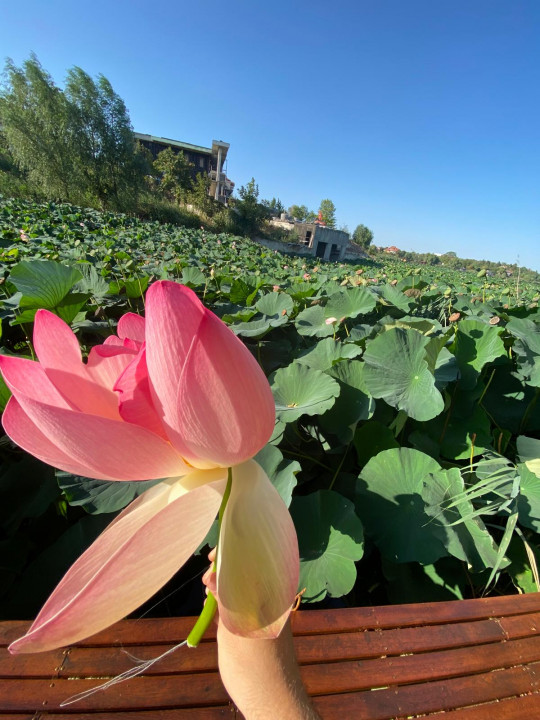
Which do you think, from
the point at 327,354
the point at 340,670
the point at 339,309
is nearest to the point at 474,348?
the point at 327,354

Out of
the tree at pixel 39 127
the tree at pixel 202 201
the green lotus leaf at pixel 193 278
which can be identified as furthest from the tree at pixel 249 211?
the green lotus leaf at pixel 193 278

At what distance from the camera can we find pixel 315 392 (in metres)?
0.99

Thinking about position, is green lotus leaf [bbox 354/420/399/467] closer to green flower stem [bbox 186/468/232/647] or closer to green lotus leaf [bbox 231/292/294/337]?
green lotus leaf [bbox 231/292/294/337]

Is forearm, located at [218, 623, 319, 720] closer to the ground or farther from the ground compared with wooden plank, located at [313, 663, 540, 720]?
farther from the ground

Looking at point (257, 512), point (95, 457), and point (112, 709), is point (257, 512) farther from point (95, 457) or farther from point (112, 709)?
point (112, 709)

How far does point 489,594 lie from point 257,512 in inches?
37.0

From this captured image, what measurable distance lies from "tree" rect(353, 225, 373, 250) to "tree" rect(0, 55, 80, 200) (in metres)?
39.5

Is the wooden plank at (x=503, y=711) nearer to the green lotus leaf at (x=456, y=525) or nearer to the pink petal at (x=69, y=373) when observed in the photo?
the green lotus leaf at (x=456, y=525)

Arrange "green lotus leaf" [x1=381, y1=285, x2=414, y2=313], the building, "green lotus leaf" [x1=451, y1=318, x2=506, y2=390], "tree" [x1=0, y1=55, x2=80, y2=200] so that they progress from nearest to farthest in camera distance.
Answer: "green lotus leaf" [x1=451, y1=318, x2=506, y2=390] → "green lotus leaf" [x1=381, y1=285, x2=414, y2=313] → "tree" [x1=0, y1=55, x2=80, y2=200] → the building

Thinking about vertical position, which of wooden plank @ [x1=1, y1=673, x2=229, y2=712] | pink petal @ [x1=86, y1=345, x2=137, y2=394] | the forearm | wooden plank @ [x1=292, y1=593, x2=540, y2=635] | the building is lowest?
wooden plank @ [x1=1, y1=673, x2=229, y2=712]

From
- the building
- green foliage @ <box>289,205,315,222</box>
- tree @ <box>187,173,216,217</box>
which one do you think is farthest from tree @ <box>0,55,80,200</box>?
green foliage @ <box>289,205,315,222</box>

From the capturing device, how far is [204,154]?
33469 mm

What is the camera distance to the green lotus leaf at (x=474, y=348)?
1102 mm

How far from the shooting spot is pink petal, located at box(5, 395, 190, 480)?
206mm
